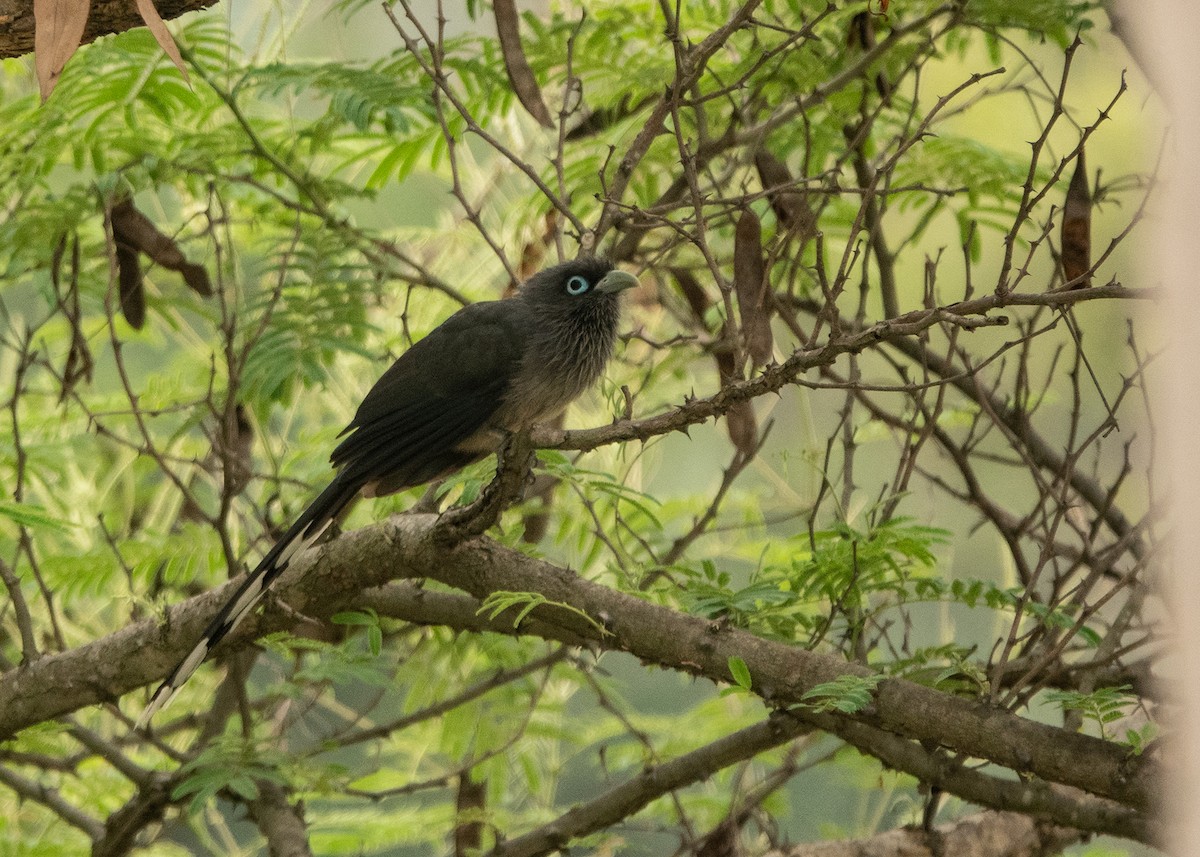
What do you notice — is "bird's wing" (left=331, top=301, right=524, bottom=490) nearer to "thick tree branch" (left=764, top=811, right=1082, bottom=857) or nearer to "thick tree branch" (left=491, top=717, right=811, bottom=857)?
"thick tree branch" (left=491, top=717, right=811, bottom=857)

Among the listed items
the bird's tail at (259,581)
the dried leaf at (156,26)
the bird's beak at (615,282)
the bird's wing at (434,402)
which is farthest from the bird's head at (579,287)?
the dried leaf at (156,26)

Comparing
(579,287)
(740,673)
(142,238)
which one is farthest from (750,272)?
(142,238)

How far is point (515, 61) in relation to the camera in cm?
277

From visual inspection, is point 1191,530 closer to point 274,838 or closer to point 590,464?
point 274,838

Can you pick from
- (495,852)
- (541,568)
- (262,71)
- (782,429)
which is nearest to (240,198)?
(262,71)

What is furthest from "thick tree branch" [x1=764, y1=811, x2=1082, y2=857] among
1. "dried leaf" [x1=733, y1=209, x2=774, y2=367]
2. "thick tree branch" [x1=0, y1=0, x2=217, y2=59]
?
"thick tree branch" [x1=0, y1=0, x2=217, y2=59]

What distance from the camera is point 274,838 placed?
126 inches

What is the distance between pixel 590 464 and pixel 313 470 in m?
0.95

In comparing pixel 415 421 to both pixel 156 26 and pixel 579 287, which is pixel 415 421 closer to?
pixel 579 287

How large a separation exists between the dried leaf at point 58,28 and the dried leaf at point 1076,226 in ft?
6.38

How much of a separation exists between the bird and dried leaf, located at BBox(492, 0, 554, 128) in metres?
0.51

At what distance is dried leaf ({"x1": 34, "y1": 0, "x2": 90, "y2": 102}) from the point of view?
6.53 ft

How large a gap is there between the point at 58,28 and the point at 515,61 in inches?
41.1

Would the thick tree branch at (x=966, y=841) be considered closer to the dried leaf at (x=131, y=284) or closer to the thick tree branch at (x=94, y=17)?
the dried leaf at (x=131, y=284)
